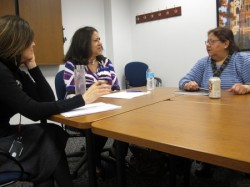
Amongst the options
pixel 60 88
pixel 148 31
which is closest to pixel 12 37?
pixel 60 88

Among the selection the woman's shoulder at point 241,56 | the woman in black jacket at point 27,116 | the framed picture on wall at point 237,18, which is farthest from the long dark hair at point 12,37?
the framed picture on wall at point 237,18

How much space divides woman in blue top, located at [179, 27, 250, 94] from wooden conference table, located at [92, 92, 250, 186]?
0.58 meters

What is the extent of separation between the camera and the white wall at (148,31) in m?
3.75

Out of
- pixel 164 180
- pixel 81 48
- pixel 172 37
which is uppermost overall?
pixel 172 37

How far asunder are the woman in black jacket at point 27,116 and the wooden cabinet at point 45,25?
82.7 inches

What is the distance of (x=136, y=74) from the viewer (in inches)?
166

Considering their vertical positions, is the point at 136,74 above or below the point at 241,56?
below

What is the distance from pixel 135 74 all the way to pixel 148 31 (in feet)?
2.52

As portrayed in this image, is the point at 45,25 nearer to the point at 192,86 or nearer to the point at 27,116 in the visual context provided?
the point at 192,86

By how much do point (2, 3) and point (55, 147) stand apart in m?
2.40

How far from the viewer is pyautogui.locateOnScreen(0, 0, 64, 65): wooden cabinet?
3232 millimetres

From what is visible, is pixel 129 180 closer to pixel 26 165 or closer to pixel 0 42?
pixel 26 165

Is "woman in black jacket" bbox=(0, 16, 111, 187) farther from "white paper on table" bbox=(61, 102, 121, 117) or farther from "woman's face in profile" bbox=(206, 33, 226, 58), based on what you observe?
"woman's face in profile" bbox=(206, 33, 226, 58)

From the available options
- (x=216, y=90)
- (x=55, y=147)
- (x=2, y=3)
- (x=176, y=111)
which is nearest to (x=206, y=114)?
(x=176, y=111)
